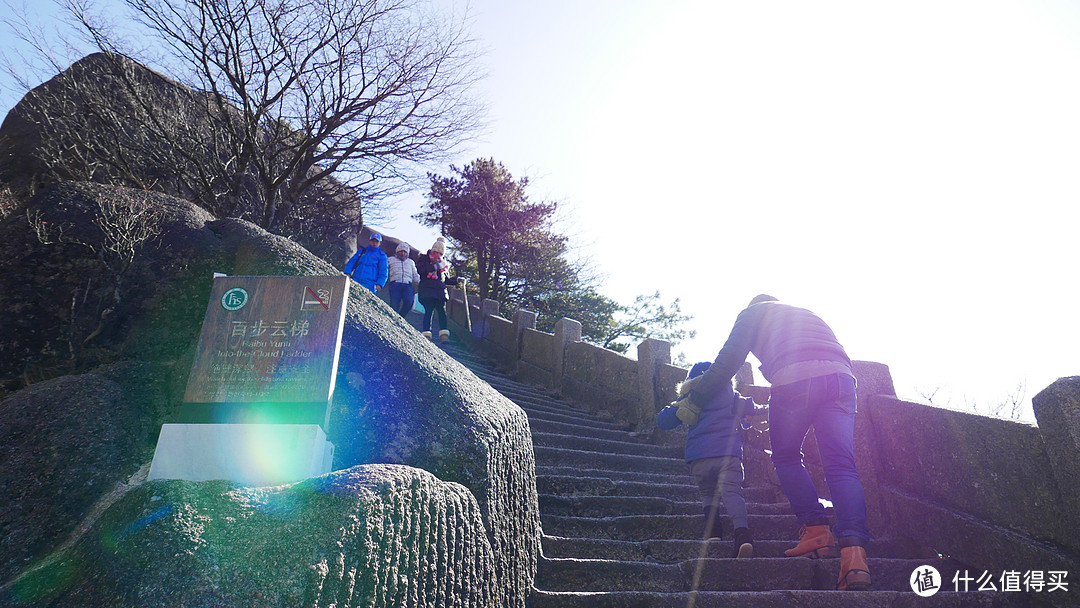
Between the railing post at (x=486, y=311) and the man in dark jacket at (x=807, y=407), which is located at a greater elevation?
the railing post at (x=486, y=311)

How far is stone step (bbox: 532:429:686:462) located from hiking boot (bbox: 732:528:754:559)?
6.58 ft

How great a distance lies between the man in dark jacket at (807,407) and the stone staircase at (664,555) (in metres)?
0.23

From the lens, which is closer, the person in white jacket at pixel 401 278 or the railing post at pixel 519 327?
the person in white jacket at pixel 401 278

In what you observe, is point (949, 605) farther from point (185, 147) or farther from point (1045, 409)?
point (185, 147)

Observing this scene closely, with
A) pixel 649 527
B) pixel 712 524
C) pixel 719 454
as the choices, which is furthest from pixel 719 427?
pixel 649 527

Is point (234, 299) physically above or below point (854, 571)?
above

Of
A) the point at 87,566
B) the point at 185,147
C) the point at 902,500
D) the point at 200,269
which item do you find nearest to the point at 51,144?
the point at 185,147

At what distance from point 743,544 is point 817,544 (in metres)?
0.45

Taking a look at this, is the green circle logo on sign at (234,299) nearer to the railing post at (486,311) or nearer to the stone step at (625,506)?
the stone step at (625,506)

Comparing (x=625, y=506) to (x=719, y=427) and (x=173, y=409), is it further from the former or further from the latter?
(x=173, y=409)

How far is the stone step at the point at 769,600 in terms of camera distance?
2.90m

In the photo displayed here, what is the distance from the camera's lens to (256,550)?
5.84 ft

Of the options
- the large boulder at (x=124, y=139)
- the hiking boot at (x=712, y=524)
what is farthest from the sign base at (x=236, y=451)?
the large boulder at (x=124, y=139)

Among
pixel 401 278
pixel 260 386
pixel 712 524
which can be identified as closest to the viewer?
pixel 260 386
